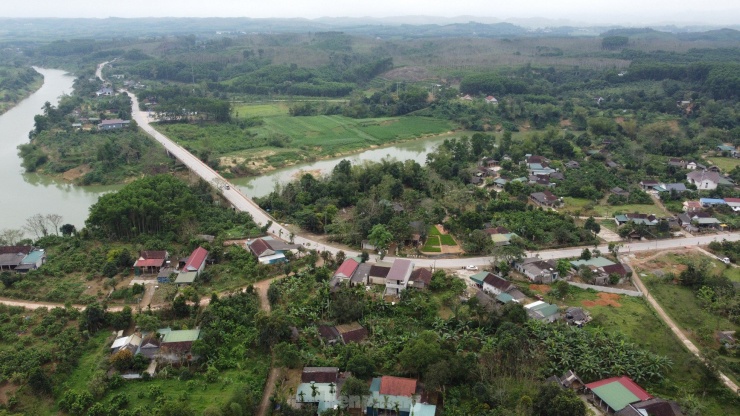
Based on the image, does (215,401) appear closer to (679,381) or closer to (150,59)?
(679,381)

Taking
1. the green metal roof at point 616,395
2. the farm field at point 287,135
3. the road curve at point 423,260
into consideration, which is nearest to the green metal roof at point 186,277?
the road curve at point 423,260

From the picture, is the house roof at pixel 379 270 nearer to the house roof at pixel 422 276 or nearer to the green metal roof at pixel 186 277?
the house roof at pixel 422 276

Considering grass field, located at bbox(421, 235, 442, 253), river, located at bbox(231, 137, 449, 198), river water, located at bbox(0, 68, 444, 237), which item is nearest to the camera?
grass field, located at bbox(421, 235, 442, 253)

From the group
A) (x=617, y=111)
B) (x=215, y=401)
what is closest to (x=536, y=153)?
(x=617, y=111)

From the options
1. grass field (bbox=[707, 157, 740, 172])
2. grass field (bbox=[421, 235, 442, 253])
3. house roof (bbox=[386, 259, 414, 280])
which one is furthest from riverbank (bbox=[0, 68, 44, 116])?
grass field (bbox=[707, 157, 740, 172])

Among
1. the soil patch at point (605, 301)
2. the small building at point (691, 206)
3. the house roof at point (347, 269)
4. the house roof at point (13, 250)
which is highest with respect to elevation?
the house roof at point (13, 250)

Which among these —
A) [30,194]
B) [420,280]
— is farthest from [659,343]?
[30,194]

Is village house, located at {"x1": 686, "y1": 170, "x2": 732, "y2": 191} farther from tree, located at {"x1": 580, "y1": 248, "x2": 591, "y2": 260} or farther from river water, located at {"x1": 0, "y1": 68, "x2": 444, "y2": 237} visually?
river water, located at {"x1": 0, "y1": 68, "x2": 444, "y2": 237}

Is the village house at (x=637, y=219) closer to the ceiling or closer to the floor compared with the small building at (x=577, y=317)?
closer to the floor
